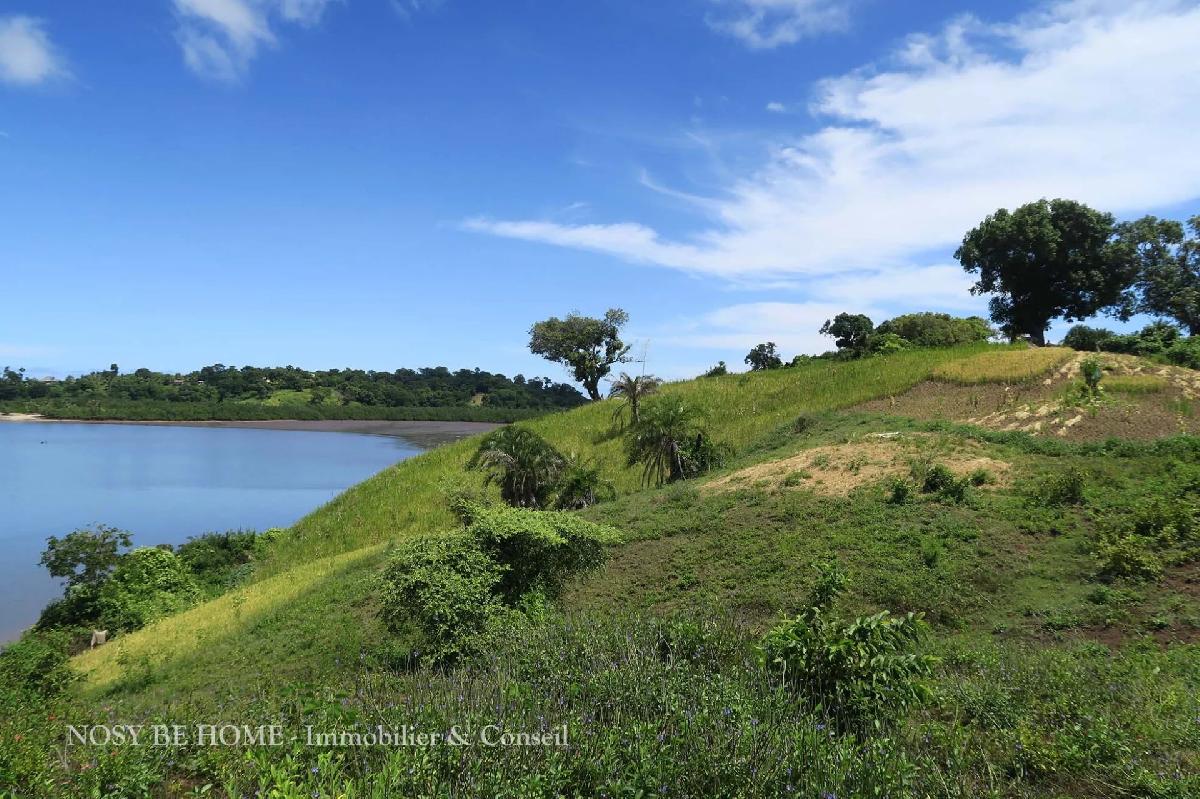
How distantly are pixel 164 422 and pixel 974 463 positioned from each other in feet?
353

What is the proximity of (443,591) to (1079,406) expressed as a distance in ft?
59.7

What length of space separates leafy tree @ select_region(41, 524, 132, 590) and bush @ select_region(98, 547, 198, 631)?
14.2 inches

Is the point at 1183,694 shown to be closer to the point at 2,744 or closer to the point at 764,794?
the point at 764,794

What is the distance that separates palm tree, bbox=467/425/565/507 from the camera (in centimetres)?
1980

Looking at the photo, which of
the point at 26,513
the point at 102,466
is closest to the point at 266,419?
the point at 102,466

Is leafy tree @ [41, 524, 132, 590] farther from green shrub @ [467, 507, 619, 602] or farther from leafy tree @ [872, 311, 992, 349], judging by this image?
leafy tree @ [872, 311, 992, 349]

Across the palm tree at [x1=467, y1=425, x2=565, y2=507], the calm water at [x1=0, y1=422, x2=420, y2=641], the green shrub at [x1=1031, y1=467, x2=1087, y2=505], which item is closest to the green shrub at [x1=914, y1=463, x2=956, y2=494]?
the green shrub at [x1=1031, y1=467, x2=1087, y2=505]

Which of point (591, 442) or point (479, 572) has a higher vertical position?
point (591, 442)

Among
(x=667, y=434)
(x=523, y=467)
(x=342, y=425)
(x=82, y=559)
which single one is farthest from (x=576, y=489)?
(x=342, y=425)

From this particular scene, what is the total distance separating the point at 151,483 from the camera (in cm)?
4828

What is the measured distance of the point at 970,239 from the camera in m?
38.3

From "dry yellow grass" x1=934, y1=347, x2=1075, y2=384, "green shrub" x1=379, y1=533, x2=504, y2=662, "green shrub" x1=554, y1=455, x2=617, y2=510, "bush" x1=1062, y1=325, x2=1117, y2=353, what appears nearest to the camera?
"green shrub" x1=379, y1=533, x2=504, y2=662

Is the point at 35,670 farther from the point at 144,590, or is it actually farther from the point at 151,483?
the point at 151,483

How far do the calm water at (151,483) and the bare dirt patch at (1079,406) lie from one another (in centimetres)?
2824
